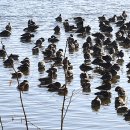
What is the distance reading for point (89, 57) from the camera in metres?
30.0

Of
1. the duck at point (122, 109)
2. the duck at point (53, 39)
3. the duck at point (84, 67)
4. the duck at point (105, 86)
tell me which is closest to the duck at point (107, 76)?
the duck at point (105, 86)

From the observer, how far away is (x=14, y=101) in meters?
21.1

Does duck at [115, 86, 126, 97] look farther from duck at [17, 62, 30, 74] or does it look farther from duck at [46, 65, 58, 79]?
duck at [17, 62, 30, 74]

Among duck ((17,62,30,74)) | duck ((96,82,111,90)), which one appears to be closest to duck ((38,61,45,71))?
duck ((17,62,30,74))

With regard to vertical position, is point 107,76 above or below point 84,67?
below

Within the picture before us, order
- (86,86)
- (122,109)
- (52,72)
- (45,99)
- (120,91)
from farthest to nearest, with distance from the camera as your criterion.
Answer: (52,72) → (86,86) → (120,91) → (45,99) → (122,109)

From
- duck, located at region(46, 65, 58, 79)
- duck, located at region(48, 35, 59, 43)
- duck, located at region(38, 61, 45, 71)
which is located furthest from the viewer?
duck, located at region(48, 35, 59, 43)

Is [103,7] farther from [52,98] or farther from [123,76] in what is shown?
[52,98]

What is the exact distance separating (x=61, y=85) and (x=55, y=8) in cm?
2938

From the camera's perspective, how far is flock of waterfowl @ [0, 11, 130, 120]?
885 inches

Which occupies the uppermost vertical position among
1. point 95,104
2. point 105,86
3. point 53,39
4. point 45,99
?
point 53,39

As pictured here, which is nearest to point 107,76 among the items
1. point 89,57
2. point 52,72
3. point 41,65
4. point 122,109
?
point 52,72

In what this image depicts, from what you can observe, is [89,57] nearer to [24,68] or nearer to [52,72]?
[24,68]

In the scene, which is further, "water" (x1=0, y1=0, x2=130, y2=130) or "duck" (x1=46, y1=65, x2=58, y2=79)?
"duck" (x1=46, y1=65, x2=58, y2=79)
